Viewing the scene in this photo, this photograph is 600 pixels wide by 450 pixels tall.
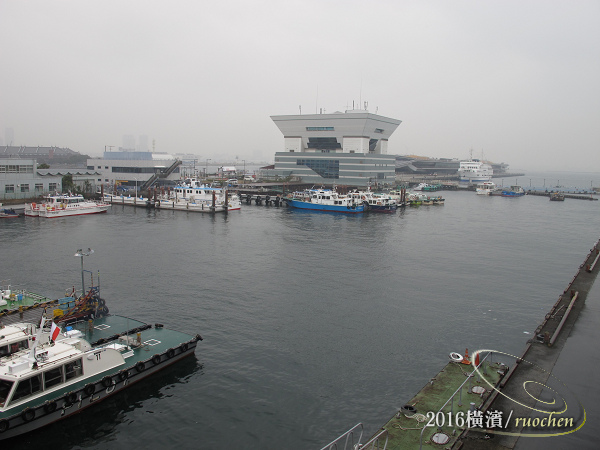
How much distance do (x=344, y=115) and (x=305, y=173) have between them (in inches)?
503

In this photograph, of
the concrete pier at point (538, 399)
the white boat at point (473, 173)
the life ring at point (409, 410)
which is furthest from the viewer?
the white boat at point (473, 173)

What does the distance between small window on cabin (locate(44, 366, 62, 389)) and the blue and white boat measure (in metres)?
44.0

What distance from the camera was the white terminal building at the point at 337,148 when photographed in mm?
79812

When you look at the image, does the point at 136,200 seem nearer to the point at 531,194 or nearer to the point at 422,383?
the point at 422,383

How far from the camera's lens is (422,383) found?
42.5 feet

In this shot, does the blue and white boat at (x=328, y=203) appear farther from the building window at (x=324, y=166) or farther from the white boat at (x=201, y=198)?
the building window at (x=324, y=166)

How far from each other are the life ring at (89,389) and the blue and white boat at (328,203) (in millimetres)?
43565

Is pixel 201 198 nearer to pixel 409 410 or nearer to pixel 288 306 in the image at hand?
pixel 288 306

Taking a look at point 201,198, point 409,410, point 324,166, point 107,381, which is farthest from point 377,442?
point 324,166

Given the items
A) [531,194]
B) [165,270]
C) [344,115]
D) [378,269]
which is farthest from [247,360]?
[531,194]

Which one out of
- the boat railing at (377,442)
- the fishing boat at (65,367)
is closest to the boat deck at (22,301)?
the fishing boat at (65,367)

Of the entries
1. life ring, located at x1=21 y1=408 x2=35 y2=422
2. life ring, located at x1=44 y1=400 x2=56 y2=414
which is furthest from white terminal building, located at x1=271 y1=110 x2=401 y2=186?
life ring, located at x1=21 y1=408 x2=35 y2=422

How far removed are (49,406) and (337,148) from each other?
77.7 meters

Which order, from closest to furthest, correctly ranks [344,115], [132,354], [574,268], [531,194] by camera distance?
1. [132,354]
2. [574,268]
3. [344,115]
4. [531,194]
